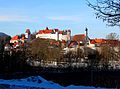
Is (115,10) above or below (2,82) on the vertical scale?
above

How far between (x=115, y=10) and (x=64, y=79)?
8.48 m

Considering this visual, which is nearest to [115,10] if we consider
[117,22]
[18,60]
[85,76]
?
[117,22]

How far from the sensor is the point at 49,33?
17650cm

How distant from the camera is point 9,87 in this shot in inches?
167

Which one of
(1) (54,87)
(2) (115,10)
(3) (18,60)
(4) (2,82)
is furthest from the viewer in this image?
(3) (18,60)

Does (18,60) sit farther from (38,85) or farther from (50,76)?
(38,85)

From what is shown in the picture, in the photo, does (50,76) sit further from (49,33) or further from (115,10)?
(49,33)

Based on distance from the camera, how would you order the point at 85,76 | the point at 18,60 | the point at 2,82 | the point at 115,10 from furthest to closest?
1. the point at 18,60
2. the point at 85,76
3. the point at 115,10
4. the point at 2,82

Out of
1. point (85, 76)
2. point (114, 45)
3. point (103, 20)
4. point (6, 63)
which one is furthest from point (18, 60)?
point (114, 45)

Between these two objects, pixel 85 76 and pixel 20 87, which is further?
pixel 85 76

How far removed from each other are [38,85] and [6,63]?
16.2m

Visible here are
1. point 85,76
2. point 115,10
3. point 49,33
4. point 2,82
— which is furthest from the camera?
point 49,33

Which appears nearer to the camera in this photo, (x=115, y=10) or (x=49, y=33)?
(x=115, y=10)

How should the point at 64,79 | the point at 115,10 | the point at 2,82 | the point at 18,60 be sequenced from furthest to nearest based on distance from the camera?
the point at 18,60 → the point at 64,79 → the point at 115,10 → the point at 2,82
